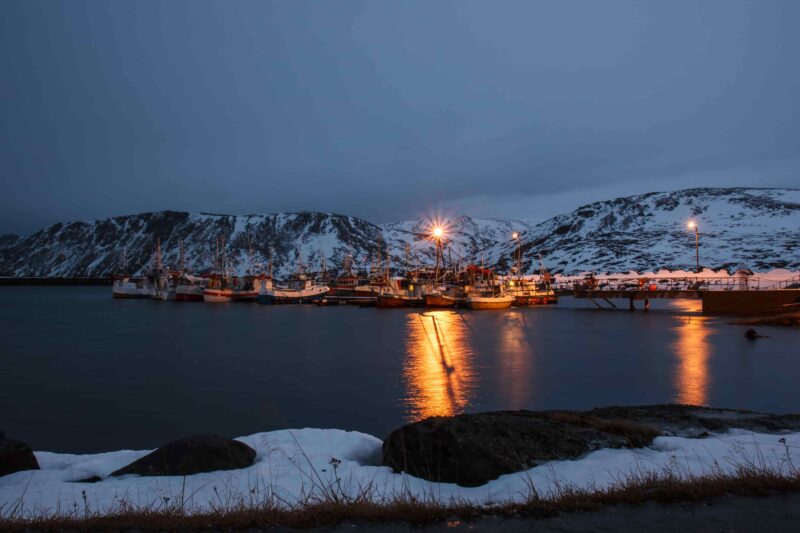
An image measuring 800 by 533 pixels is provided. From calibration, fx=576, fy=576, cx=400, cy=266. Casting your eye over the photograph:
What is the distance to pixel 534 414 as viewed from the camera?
1320 centimetres

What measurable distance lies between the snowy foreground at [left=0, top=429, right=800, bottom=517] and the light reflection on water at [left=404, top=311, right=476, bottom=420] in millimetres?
10600

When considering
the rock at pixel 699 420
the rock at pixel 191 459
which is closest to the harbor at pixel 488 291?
the rock at pixel 699 420

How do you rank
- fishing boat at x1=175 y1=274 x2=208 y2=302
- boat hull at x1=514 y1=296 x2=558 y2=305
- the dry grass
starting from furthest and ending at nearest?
fishing boat at x1=175 y1=274 x2=208 y2=302, boat hull at x1=514 y1=296 x2=558 y2=305, the dry grass

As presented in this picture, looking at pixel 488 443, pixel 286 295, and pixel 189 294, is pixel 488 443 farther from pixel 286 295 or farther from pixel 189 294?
pixel 189 294

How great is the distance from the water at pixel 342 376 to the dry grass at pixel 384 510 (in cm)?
1136

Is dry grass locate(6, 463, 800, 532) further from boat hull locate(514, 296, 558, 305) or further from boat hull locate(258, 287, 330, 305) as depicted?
boat hull locate(258, 287, 330, 305)

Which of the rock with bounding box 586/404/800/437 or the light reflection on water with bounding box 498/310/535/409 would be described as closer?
the rock with bounding box 586/404/800/437

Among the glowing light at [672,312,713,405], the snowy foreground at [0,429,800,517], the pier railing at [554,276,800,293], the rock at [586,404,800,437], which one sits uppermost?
the pier railing at [554,276,800,293]

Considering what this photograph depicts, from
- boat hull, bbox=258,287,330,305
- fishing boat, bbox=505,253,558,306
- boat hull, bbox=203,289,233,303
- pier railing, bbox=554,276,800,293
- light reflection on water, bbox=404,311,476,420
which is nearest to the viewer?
light reflection on water, bbox=404,311,476,420

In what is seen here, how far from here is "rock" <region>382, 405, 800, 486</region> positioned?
9.47 meters

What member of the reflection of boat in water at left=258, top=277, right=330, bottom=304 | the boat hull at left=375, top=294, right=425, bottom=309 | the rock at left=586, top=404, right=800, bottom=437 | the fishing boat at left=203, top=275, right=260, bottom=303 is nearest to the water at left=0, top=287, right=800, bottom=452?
the rock at left=586, top=404, right=800, bottom=437

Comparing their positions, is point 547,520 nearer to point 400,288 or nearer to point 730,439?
point 730,439

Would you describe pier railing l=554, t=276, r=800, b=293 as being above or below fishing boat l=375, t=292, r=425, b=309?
above

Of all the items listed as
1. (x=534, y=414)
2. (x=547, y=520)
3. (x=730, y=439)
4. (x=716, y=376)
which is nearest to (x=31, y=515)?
(x=547, y=520)
